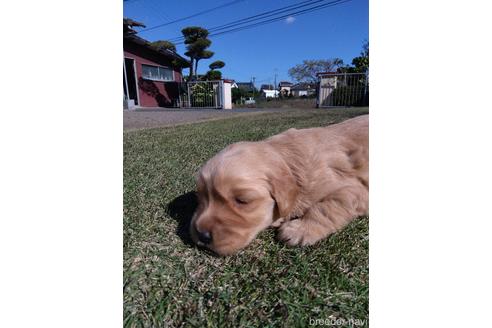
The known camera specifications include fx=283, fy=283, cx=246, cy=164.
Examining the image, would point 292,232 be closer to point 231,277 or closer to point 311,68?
point 231,277

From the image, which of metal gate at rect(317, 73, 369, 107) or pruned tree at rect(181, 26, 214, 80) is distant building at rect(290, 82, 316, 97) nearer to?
metal gate at rect(317, 73, 369, 107)

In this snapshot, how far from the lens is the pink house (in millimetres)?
1591

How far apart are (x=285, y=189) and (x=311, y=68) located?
0.67m

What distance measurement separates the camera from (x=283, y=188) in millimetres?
1558

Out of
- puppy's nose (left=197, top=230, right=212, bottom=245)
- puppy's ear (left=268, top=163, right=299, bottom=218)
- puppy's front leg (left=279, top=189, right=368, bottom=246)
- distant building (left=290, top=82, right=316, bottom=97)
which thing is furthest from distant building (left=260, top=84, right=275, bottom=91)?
puppy's nose (left=197, top=230, right=212, bottom=245)

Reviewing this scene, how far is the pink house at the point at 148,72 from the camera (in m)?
1.59

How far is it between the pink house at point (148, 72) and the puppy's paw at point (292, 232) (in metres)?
1.15

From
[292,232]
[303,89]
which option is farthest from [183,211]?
[303,89]

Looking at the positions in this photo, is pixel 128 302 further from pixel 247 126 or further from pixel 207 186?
pixel 247 126

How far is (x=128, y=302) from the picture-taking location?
1.02 meters

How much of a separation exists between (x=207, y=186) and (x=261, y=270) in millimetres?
495
